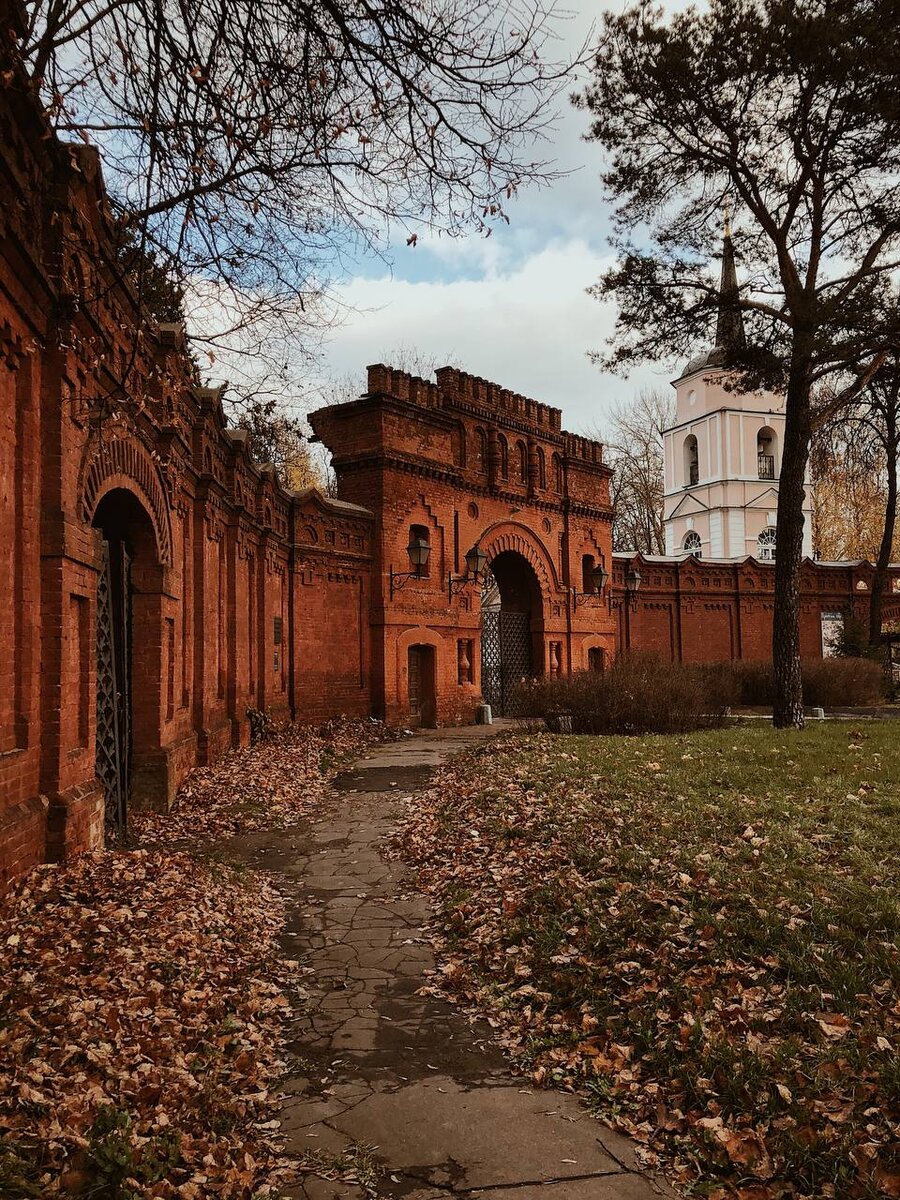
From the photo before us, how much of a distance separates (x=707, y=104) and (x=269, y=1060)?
1494cm

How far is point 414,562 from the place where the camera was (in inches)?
748

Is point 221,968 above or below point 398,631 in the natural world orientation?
below

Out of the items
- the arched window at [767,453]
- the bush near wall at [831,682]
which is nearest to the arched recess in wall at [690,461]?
the arched window at [767,453]

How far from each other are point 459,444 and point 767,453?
28.4 metres

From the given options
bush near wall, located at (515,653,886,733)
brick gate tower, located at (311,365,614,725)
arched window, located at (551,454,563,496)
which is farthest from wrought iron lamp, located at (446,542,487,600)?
arched window, located at (551,454,563,496)

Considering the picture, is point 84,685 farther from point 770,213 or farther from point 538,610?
point 538,610

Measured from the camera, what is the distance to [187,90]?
467 cm

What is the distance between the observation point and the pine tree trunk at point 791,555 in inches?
539

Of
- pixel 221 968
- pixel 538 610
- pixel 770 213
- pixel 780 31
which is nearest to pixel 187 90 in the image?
pixel 221 968

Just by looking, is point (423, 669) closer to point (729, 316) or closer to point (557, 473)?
point (557, 473)

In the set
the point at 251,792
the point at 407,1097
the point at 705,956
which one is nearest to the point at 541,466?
the point at 251,792

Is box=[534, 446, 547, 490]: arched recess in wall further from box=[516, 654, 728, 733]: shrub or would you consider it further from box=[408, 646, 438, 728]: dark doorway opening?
box=[516, 654, 728, 733]: shrub

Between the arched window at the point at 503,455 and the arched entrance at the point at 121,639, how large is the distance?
46.2 feet

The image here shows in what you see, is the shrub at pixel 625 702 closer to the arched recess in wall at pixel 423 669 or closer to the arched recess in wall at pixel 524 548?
the arched recess in wall at pixel 423 669
